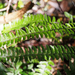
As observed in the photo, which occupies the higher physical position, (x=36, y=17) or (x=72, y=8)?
(x=72, y=8)

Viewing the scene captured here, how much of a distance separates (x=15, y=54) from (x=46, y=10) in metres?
1.46

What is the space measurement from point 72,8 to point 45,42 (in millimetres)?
920

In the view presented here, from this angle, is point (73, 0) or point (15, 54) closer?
point (15, 54)

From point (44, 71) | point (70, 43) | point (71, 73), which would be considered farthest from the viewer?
point (70, 43)

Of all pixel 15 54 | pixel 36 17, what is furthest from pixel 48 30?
pixel 15 54

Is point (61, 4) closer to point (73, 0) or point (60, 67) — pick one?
point (73, 0)

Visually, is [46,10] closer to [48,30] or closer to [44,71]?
[48,30]

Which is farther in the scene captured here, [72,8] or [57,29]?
[72,8]

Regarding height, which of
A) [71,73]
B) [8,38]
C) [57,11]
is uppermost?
[57,11]

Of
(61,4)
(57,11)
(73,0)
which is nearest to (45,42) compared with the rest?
(57,11)

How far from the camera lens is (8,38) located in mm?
890

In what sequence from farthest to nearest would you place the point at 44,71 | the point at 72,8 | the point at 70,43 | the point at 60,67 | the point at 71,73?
the point at 72,8 < the point at 70,43 < the point at 60,67 < the point at 44,71 < the point at 71,73

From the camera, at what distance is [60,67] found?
1398 millimetres

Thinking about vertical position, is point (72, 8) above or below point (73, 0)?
below
